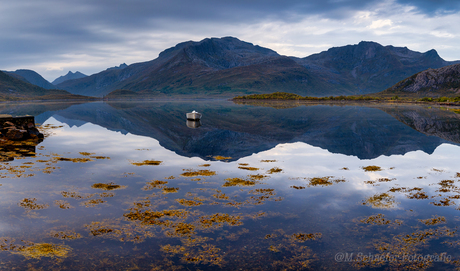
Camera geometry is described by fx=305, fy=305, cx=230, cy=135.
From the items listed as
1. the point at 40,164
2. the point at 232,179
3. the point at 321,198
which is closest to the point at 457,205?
the point at 321,198

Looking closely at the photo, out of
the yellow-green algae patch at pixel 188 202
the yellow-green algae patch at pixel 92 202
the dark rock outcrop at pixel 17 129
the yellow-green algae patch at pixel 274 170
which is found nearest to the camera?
the yellow-green algae patch at pixel 92 202

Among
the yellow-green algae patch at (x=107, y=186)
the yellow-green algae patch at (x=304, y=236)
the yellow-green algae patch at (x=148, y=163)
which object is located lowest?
the yellow-green algae patch at (x=304, y=236)

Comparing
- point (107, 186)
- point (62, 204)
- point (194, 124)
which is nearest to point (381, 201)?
point (107, 186)

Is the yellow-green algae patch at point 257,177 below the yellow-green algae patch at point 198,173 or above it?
below

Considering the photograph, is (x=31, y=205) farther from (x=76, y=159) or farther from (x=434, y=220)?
(x=434, y=220)

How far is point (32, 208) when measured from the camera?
639 inches

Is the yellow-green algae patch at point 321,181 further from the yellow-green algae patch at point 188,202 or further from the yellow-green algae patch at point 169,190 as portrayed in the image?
the yellow-green algae patch at point 169,190

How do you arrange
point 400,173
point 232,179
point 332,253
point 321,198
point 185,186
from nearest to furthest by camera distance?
point 332,253
point 321,198
point 185,186
point 232,179
point 400,173

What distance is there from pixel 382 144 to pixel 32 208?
3804cm

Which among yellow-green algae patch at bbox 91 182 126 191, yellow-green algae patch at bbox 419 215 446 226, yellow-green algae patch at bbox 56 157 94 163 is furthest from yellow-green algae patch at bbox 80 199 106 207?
yellow-green algae patch at bbox 419 215 446 226

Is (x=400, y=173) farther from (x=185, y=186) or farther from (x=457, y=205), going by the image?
(x=185, y=186)

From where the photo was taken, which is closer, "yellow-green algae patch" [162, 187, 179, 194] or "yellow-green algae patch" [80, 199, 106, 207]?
"yellow-green algae patch" [80, 199, 106, 207]

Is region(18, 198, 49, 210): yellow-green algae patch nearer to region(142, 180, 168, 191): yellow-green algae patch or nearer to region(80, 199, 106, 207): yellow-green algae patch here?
region(80, 199, 106, 207): yellow-green algae patch

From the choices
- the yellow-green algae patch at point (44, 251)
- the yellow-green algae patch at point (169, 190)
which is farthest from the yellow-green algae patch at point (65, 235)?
the yellow-green algae patch at point (169, 190)
